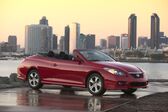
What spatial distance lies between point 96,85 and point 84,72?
0.56 meters

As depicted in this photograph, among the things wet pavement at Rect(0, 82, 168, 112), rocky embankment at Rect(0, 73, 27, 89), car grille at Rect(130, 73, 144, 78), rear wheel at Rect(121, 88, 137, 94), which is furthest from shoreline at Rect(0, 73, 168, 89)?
car grille at Rect(130, 73, 144, 78)

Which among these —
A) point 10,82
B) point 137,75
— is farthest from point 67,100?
point 10,82

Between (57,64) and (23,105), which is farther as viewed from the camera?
(57,64)

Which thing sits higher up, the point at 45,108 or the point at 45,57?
the point at 45,57

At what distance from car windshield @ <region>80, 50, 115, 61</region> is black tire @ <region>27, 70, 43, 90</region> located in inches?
68.4

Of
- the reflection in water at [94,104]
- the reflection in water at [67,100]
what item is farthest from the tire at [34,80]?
the reflection in water at [94,104]

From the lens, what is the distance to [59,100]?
14586 mm

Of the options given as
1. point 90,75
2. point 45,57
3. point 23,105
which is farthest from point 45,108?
point 45,57

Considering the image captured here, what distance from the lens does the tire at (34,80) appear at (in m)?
18.2

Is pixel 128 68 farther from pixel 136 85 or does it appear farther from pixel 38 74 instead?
pixel 38 74

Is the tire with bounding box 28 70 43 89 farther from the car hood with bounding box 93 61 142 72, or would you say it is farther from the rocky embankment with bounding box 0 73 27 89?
the car hood with bounding box 93 61 142 72

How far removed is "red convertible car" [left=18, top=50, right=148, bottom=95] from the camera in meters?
16.4

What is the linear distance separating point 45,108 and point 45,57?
5.70m

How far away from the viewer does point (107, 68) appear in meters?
16.4
